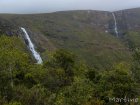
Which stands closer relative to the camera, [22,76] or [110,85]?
[110,85]

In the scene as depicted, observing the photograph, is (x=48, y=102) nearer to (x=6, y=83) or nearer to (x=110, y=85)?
(x=6, y=83)

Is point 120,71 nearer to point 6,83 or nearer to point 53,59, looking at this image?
point 53,59

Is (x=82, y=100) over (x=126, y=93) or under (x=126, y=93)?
Answer: over

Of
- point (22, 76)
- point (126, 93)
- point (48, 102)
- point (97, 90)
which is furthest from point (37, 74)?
point (48, 102)

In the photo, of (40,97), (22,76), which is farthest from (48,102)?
(22,76)

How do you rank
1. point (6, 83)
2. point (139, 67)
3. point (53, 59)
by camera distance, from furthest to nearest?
point (53, 59) → point (139, 67) → point (6, 83)

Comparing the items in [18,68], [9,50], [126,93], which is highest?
[9,50]

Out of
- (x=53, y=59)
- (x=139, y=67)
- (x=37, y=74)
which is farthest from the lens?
(x=53, y=59)
